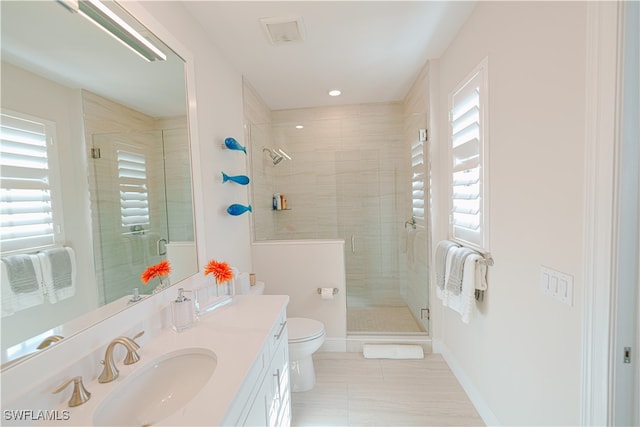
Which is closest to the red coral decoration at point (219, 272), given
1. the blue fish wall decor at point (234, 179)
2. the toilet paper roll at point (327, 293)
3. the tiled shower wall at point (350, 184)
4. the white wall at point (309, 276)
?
the blue fish wall decor at point (234, 179)

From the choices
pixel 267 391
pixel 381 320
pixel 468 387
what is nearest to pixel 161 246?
pixel 267 391

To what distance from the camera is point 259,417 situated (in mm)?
1102

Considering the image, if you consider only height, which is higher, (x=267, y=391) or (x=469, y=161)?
(x=469, y=161)

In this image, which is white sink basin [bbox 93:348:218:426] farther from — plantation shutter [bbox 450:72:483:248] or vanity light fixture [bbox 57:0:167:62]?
plantation shutter [bbox 450:72:483:248]

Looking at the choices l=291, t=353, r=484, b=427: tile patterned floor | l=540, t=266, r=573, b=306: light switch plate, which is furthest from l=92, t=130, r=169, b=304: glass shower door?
l=540, t=266, r=573, b=306: light switch plate

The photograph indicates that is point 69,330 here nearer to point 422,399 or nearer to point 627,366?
point 627,366

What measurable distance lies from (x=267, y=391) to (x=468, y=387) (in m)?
1.54

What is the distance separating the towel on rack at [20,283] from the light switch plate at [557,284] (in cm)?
183

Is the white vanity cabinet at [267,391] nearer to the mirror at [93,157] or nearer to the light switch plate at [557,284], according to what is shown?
the mirror at [93,157]

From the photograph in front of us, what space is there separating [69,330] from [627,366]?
1832 mm

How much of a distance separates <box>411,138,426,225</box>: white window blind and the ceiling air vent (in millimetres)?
1439

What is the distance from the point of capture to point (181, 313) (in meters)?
1.24

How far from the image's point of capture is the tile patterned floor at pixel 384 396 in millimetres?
1731

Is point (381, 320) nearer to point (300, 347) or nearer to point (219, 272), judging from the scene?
point (300, 347)
